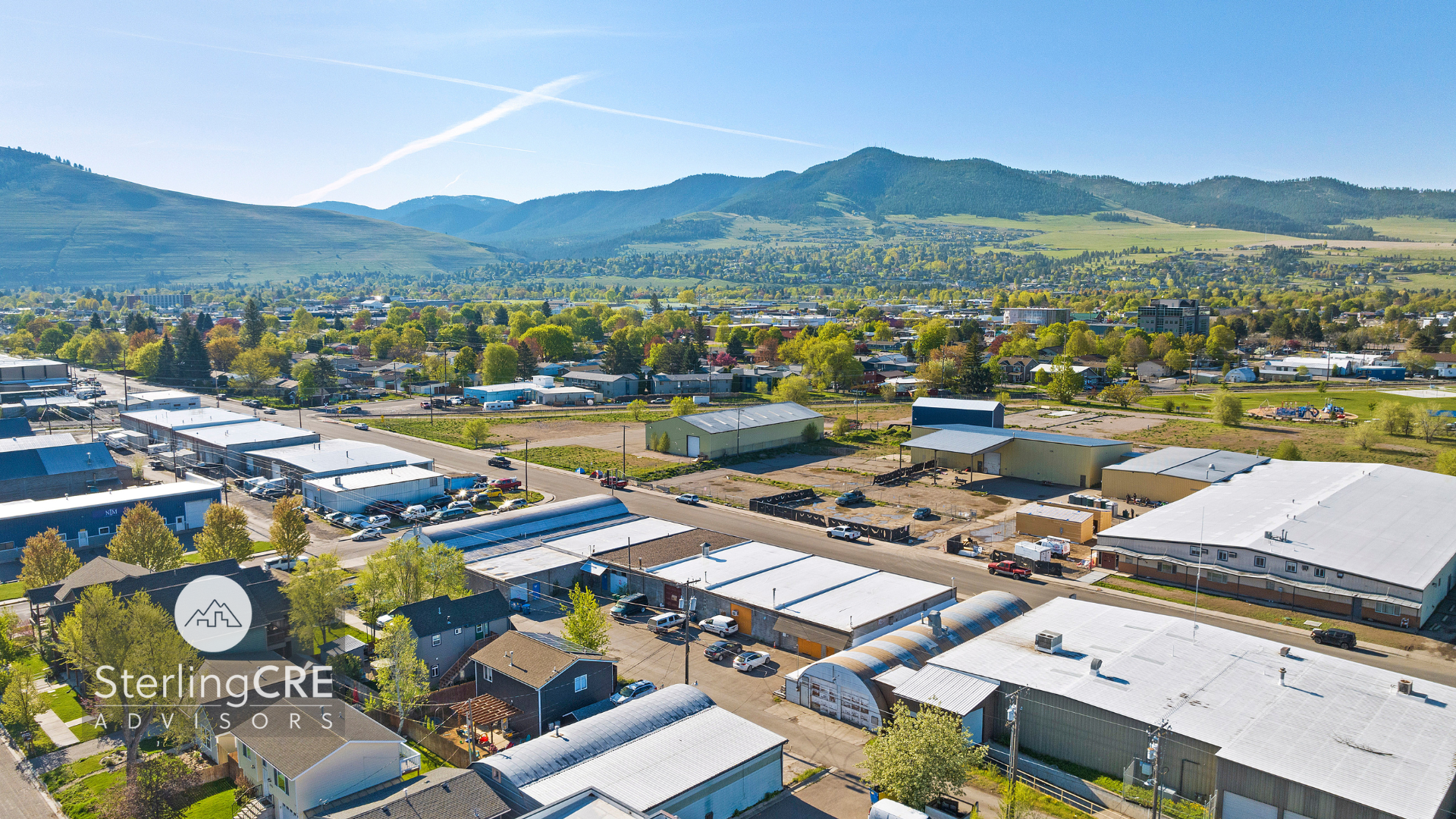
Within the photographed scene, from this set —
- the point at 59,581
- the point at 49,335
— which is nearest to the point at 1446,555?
the point at 59,581

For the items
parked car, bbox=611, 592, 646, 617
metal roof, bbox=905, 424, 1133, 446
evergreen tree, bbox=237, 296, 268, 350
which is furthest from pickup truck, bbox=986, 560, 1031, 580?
evergreen tree, bbox=237, 296, 268, 350

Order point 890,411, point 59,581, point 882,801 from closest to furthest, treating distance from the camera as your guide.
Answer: point 882,801, point 59,581, point 890,411

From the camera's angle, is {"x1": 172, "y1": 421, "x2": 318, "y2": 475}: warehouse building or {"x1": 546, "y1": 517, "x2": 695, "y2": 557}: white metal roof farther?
{"x1": 172, "y1": 421, "x2": 318, "y2": 475}: warehouse building

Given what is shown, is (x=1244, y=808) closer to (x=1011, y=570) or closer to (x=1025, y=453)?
(x=1011, y=570)

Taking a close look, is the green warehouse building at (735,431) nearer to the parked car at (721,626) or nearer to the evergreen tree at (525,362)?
the parked car at (721,626)

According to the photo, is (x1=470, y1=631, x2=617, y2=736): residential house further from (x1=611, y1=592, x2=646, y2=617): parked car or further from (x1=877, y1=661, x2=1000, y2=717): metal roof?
(x1=877, y1=661, x2=1000, y2=717): metal roof

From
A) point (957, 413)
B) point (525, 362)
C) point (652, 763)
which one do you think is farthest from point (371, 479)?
point (525, 362)

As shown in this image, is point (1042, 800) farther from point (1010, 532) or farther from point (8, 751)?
point (8, 751)
